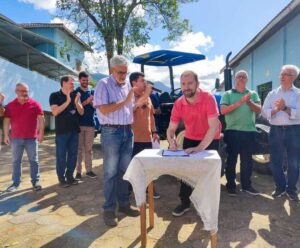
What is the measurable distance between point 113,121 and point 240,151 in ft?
7.09

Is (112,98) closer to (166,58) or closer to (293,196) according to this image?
(293,196)

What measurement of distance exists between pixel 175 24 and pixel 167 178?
12610 mm

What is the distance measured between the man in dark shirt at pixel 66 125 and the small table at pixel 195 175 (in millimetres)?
2295

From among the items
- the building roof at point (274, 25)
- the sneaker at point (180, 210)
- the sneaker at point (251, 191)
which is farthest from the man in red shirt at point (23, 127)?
the building roof at point (274, 25)

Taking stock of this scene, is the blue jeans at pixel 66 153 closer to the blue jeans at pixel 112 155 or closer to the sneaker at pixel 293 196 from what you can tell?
the blue jeans at pixel 112 155

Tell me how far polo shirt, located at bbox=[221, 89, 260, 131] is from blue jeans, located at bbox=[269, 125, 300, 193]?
14.2 inches

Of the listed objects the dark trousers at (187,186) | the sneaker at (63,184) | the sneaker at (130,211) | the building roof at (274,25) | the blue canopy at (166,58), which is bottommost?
the sneaker at (130,211)

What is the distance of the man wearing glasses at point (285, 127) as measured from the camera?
14.2ft

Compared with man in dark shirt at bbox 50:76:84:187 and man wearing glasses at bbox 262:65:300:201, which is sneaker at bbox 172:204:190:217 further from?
man in dark shirt at bbox 50:76:84:187

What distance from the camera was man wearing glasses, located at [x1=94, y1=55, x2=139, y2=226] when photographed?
139 inches

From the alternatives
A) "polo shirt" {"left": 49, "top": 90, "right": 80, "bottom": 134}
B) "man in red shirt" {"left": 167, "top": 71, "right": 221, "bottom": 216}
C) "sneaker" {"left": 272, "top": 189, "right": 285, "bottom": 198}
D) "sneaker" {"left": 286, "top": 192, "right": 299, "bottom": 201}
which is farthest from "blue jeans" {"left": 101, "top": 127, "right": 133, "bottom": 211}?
"sneaker" {"left": 286, "top": 192, "right": 299, "bottom": 201}

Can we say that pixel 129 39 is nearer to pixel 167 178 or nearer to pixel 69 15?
pixel 69 15

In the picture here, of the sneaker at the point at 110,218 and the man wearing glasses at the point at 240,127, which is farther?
the man wearing glasses at the point at 240,127

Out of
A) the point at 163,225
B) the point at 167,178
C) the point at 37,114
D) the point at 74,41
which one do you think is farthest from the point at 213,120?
the point at 74,41
